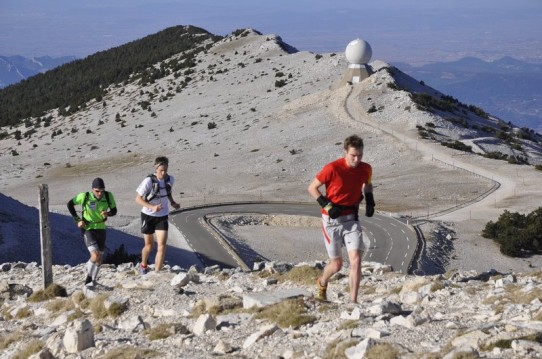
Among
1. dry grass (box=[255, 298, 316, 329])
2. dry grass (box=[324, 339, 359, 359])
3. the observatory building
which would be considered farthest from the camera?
the observatory building

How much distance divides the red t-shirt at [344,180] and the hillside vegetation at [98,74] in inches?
3045

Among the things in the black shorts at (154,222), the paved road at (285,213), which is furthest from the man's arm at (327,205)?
the paved road at (285,213)

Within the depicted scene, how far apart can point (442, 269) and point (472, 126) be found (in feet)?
105

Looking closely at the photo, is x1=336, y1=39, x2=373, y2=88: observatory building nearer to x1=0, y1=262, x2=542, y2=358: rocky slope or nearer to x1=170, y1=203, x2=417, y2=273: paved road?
x1=170, y1=203, x2=417, y2=273: paved road

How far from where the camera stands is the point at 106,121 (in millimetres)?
75000

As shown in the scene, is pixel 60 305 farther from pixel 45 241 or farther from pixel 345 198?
pixel 345 198

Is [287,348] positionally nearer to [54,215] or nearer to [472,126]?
[54,215]

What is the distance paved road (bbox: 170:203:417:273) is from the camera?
94.1ft

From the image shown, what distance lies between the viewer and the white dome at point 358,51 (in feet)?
202

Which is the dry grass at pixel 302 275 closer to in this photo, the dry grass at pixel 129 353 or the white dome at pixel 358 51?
the dry grass at pixel 129 353

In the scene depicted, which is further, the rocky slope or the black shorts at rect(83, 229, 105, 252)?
the black shorts at rect(83, 229, 105, 252)

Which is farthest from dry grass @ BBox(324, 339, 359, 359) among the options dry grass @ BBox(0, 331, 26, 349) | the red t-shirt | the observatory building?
the observatory building

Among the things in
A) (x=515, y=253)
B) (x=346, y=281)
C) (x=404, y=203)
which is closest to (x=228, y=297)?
(x=346, y=281)

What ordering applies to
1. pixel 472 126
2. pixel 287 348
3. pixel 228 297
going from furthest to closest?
pixel 472 126 → pixel 228 297 → pixel 287 348
